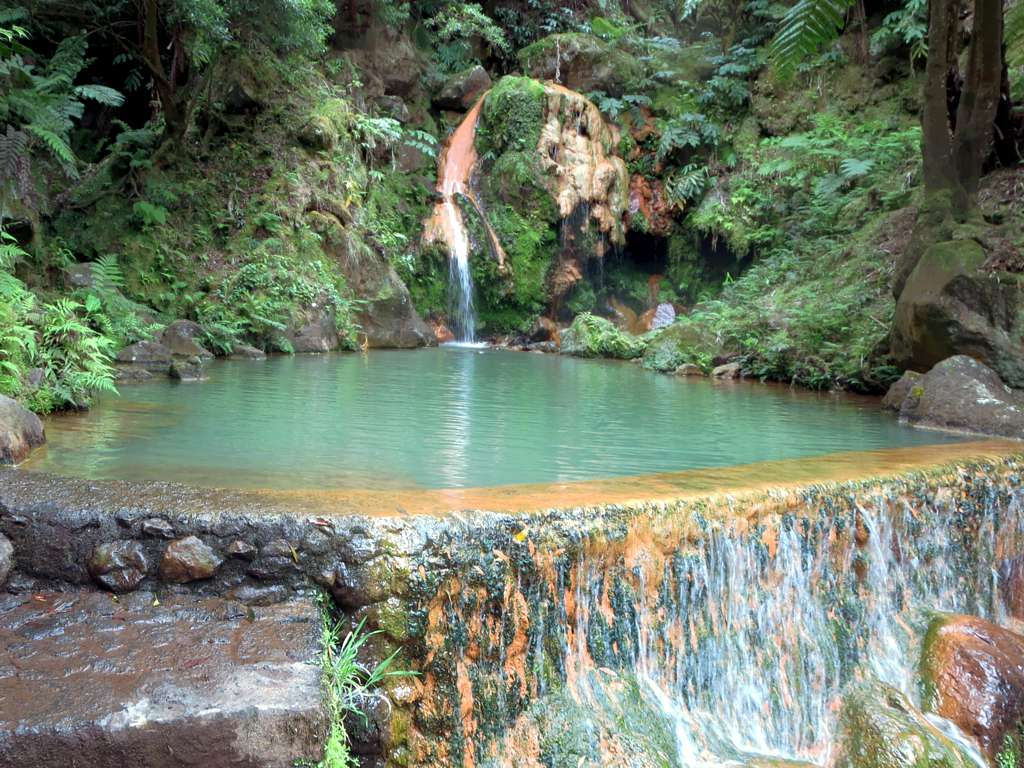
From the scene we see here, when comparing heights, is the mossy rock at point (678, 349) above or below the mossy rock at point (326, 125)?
below

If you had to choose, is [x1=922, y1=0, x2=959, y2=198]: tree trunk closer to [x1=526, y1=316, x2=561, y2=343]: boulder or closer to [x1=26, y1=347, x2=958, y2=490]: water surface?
[x1=26, y1=347, x2=958, y2=490]: water surface

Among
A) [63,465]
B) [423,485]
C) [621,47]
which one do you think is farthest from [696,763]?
[621,47]

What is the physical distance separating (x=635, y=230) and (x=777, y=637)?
16631 millimetres

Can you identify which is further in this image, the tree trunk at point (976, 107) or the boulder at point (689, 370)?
the boulder at point (689, 370)

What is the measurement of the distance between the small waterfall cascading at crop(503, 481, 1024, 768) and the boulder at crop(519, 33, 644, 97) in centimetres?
1850

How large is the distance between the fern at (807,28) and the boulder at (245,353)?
9566mm

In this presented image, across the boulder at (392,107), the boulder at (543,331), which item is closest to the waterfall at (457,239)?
the boulder at (543,331)

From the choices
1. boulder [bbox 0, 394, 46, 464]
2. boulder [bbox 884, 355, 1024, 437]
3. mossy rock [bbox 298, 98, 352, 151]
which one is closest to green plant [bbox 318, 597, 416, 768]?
boulder [bbox 0, 394, 46, 464]

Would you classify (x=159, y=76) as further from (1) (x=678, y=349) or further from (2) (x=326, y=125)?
(1) (x=678, y=349)

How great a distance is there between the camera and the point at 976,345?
25.4ft

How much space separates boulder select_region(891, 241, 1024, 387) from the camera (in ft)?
25.0

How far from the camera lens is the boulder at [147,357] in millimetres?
9375

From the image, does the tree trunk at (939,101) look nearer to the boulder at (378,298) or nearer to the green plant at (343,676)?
the green plant at (343,676)

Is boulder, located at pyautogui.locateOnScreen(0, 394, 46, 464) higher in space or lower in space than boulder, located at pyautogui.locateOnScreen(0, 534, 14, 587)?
higher
